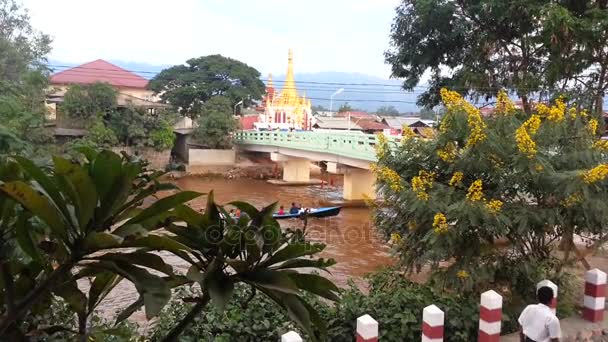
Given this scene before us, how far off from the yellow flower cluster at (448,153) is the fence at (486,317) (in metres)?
1.69

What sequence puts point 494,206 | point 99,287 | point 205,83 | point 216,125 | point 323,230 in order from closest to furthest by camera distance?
point 99,287, point 494,206, point 323,230, point 216,125, point 205,83

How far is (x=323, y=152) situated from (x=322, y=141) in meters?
0.54

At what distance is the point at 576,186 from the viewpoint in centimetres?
521

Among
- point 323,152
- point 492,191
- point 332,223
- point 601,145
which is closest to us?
point 492,191

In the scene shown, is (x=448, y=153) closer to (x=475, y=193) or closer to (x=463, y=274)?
(x=475, y=193)

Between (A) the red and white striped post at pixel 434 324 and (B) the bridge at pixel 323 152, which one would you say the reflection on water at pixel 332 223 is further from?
(A) the red and white striped post at pixel 434 324

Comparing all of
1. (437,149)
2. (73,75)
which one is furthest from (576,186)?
(73,75)

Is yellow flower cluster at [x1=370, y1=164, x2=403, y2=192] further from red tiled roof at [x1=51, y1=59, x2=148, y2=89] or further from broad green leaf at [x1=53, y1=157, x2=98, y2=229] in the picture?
red tiled roof at [x1=51, y1=59, x2=148, y2=89]

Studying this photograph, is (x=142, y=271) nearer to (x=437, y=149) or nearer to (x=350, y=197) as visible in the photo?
(x=437, y=149)

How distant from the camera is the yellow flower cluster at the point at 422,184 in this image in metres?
5.55

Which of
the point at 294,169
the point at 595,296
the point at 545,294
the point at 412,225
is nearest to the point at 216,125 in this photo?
the point at 294,169

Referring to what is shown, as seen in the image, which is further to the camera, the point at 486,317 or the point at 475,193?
the point at 475,193

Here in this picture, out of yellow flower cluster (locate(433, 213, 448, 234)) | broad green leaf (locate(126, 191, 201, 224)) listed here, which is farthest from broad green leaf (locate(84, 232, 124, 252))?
yellow flower cluster (locate(433, 213, 448, 234))

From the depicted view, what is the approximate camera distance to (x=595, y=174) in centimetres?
505
